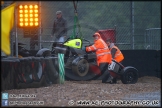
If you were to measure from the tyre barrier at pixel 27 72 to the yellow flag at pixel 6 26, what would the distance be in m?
0.28

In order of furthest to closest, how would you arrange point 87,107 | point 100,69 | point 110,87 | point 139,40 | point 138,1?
point 138,1 → point 139,40 → point 100,69 → point 110,87 → point 87,107

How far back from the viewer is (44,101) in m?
11.1

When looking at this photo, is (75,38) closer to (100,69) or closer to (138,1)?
(100,69)

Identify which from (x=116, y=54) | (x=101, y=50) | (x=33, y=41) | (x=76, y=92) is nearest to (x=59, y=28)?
(x=33, y=41)

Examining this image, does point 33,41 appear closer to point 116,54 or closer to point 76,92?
point 116,54

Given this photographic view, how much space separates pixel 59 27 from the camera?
1769 centimetres

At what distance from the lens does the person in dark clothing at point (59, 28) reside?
17.6 meters

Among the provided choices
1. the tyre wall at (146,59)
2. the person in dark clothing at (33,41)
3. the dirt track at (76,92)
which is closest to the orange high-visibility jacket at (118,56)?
the tyre wall at (146,59)

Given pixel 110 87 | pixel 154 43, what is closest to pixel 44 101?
pixel 110 87

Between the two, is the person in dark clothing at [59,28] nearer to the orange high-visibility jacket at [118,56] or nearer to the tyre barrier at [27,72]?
the orange high-visibility jacket at [118,56]

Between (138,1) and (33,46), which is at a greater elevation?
(138,1)

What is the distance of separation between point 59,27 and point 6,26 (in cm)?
474

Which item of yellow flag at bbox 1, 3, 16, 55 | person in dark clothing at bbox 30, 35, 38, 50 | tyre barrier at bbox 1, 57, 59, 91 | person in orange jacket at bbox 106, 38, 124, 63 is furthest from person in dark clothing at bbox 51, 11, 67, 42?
yellow flag at bbox 1, 3, 16, 55

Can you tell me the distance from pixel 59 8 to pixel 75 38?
143cm
